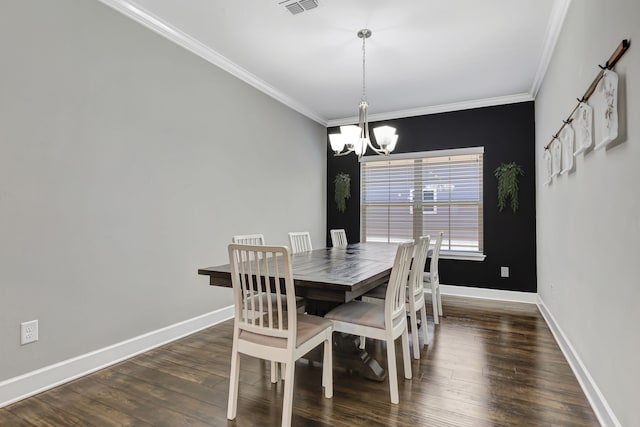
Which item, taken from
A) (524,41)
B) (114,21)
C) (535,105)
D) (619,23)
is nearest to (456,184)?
(535,105)

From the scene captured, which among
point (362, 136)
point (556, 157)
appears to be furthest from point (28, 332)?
point (556, 157)

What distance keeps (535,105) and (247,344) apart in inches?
176

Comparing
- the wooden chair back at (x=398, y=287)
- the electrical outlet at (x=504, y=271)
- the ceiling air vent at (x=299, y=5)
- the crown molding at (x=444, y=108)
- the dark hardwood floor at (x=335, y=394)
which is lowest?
the dark hardwood floor at (x=335, y=394)

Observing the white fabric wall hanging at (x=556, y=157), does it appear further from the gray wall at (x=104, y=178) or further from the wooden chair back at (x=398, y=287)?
the gray wall at (x=104, y=178)

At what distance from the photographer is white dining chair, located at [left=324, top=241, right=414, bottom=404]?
1972 millimetres

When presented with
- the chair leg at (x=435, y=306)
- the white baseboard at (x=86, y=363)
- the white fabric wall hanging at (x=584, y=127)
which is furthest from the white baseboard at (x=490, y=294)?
the white baseboard at (x=86, y=363)

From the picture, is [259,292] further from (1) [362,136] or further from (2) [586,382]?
(2) [586,382]

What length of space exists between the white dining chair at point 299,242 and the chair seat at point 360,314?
3.88ft

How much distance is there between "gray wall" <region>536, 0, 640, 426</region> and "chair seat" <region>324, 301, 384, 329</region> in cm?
113

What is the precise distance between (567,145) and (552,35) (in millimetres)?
1122

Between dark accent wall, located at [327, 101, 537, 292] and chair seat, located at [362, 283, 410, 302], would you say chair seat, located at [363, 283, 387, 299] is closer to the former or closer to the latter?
chair seat, located at [362, 283, 410, 302]

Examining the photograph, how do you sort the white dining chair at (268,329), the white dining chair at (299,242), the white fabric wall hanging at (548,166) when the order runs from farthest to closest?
1. the white dining chair at (299,242)
2. the white fabric wall hanging at (548,166)
3. the white dining chair at (268,329)

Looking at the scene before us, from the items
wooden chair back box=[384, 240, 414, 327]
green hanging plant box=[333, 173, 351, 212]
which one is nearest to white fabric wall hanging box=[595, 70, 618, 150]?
wooden chair back box=[384, 240, 414, 327]

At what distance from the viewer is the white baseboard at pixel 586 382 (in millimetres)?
1705
